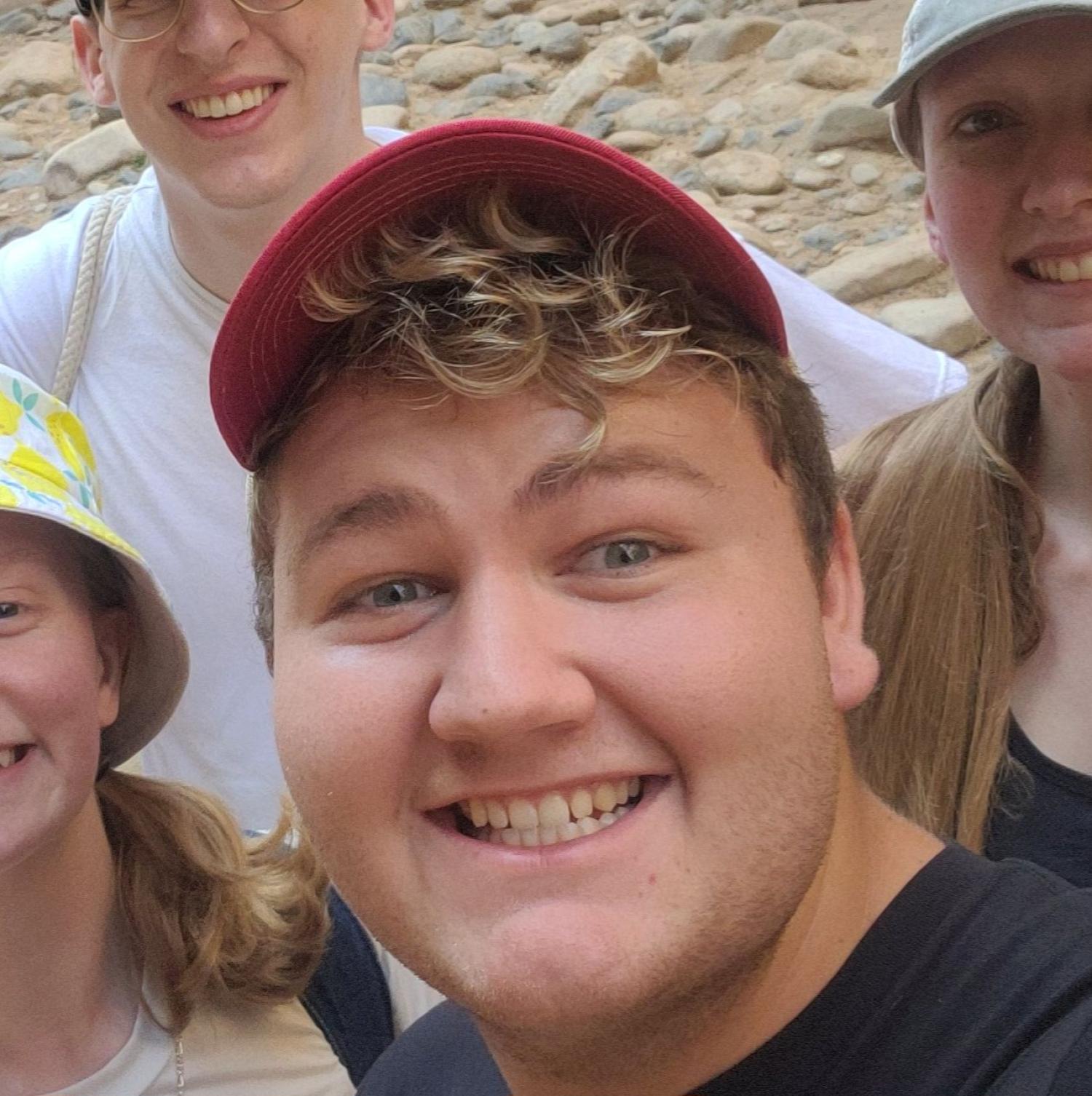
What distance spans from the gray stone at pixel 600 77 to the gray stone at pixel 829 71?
80 cm

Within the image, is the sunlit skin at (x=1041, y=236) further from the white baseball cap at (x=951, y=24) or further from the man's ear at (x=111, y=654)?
the man's ear at (x=111, y=654)

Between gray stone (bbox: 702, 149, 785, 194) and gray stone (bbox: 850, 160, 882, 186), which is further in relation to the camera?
gray stone (bbox: 702, 149, 785, 194)

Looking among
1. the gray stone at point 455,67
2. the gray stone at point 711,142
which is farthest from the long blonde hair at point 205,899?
the gray stone at point 455,67

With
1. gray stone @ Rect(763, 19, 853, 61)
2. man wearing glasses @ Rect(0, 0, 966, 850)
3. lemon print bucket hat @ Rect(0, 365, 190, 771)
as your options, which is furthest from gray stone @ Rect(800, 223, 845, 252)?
lemon print bucket hat @ Rect(0, 365, 190, 771)

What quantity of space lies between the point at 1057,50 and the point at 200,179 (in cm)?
145

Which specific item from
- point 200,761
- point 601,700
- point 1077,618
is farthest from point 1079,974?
point 200,761

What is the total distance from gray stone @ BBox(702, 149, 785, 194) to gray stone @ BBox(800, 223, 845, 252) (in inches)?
15.6

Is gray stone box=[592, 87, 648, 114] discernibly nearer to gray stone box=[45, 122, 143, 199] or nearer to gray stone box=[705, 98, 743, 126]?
gray stone box=[705, 98, 743, 126]

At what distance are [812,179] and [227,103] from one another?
14.3ft

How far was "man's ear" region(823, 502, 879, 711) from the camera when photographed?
1.69 m

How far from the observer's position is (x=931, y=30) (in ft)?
7.35

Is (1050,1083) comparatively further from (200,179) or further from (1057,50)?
(200,179)

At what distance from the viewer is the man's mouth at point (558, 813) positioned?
4.74 ft

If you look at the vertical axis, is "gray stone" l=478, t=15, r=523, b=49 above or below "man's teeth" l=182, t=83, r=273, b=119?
below
